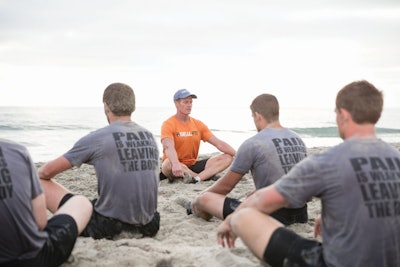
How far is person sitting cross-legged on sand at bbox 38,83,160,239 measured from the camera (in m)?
4.12

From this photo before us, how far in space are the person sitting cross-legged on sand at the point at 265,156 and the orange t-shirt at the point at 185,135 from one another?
3192 mm

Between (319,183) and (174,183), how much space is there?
18.1 ft

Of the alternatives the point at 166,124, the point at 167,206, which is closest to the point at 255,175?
the point at 167,206

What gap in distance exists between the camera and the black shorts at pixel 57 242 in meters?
3.09

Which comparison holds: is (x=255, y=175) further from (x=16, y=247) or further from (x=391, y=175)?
(x=16, y=247)

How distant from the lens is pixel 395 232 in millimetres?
2686

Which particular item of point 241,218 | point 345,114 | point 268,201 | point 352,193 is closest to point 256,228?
point 241,218

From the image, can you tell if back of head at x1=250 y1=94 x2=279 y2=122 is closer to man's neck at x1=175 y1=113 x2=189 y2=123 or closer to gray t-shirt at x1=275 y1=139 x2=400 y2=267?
gray t-shirt at x1=275 y1=139 x2=400 y2=267

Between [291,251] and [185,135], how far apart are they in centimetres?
530

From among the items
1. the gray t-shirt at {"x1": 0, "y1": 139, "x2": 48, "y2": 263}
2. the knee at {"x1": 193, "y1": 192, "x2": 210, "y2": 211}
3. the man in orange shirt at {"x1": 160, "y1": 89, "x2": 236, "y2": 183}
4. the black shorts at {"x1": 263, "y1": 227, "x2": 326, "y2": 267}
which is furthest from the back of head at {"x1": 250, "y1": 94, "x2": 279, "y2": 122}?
the man in orange shirt at {"x1": 160, "y1": 89, "x2": 236, "y2": 183}

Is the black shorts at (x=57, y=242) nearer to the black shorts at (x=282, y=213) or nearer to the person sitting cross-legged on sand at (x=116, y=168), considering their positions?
the person sitting cross-legged on sand at (x=116, y=168)

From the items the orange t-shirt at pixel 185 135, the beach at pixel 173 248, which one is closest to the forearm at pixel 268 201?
the beach at pixel 173 248

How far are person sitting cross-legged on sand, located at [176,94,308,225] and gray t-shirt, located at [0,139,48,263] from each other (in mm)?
2152

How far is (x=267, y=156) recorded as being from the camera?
177 inches
